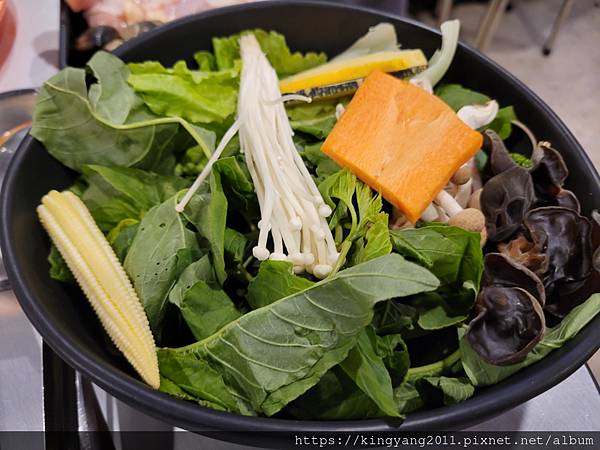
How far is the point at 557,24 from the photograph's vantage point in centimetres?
212

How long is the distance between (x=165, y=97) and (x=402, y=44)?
1.25ft

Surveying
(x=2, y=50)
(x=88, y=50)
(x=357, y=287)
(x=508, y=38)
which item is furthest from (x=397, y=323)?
(x=508, y=38)

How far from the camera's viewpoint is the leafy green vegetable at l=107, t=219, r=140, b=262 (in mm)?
699

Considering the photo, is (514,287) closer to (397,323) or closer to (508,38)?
(397,323)

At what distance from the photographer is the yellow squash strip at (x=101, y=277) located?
597mm

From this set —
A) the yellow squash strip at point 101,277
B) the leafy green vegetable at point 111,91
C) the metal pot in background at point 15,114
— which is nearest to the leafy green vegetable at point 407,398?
the yellow squash strip at point 101,277

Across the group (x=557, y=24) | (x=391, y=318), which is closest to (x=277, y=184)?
(x=391, y=318)

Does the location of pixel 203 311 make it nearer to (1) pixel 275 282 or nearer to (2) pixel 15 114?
(1) pixel 275 282

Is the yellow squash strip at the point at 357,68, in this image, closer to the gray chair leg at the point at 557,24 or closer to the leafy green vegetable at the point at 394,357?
the leafy green vegetable at the point at 394,357

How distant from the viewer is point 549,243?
2.21ft

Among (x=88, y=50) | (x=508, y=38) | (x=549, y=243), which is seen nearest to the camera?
(x=549, y=243)

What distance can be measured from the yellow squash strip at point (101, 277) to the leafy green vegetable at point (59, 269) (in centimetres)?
3

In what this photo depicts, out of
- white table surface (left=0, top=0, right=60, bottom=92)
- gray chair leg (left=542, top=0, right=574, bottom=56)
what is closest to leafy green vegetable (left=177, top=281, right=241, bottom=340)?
white table surface (left=0, top=0, right=60, bottom=92)

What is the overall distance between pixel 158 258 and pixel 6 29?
28.1 inches
